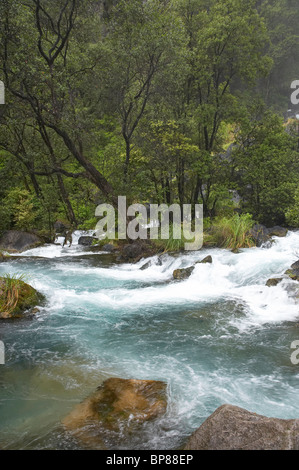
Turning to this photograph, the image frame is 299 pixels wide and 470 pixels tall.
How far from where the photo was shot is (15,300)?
26.0ft

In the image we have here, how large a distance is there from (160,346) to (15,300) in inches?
148

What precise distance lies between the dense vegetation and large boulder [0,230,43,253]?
2.46 ft

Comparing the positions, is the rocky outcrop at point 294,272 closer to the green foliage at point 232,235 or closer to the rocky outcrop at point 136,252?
the green foliage at point 232,235

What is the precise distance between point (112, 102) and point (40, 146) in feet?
18.0

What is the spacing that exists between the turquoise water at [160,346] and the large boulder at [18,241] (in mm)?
5190

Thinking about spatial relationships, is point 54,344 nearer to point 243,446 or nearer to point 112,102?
point 243,446

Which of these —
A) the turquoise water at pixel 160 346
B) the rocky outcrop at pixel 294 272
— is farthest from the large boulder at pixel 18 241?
the rocky outcrop at pixel 294 272

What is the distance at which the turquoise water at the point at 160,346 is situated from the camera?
4398 millimetres

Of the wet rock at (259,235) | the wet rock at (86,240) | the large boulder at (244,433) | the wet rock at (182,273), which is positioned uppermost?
the wet rock at (259,235)

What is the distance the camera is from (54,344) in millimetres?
6457

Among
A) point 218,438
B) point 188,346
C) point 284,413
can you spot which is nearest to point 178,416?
point 218,438

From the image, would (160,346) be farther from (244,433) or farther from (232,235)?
(232,235)

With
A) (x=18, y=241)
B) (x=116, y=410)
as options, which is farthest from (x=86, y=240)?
(x=116, y=410)

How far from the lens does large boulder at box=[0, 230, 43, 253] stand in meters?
15.8
